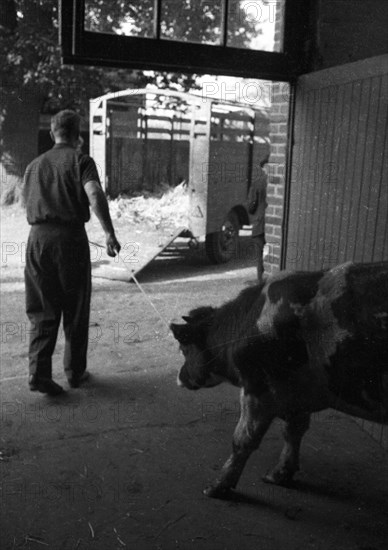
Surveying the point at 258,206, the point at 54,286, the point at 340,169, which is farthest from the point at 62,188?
the point at 258,206

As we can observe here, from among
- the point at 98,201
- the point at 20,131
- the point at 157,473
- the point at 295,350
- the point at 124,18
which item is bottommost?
the point at 157,473

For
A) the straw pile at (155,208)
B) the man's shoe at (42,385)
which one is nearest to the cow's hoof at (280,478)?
the man's shoe at (42,385)

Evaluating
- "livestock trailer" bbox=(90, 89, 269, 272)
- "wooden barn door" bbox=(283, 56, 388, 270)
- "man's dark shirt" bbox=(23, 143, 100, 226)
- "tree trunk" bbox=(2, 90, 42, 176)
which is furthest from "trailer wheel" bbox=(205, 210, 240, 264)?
"man's dark shirt" bbox=(23, 143, 100, 226)

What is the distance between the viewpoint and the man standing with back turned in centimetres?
452

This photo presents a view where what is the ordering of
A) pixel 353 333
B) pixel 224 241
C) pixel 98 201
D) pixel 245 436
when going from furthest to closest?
pixel 224 241
pixel 98 201
pixel 245 436
pixel 353 333

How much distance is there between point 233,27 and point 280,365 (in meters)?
2.96

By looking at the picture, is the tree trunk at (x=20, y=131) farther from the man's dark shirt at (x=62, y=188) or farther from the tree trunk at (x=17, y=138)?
the man's dark shirt at (x=62, y=188)

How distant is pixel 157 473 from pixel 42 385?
148 centimetres

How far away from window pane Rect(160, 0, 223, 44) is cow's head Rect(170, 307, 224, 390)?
2.08 metres

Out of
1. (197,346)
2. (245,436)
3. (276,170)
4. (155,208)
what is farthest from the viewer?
(155,208)

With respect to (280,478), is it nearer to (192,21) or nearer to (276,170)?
(276,170)

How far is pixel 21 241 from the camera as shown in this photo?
12984 mm

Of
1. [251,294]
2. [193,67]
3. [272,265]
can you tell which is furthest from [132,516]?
[193,67]

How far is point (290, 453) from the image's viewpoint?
348 cm
